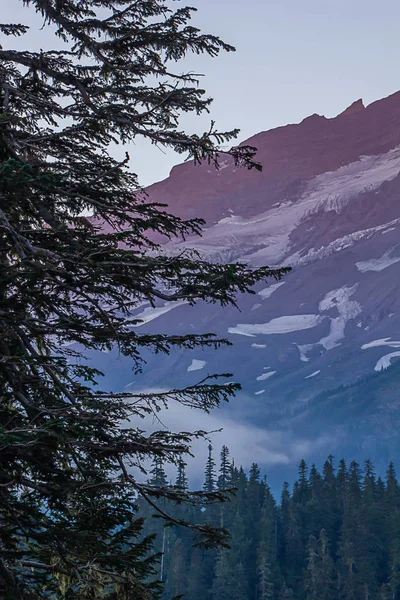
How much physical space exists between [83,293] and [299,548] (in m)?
74.8

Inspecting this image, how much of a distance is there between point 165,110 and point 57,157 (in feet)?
5.38

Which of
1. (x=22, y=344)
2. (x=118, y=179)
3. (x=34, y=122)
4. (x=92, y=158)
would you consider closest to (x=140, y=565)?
(x=22, y=344)

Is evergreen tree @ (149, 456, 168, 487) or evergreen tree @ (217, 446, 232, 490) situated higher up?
evergreen tree @ (217, 446, 232, 490)

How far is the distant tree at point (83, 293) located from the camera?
230 inches

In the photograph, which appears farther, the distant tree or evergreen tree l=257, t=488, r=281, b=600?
evergreen tree l=257, t=488, r=281, b=600

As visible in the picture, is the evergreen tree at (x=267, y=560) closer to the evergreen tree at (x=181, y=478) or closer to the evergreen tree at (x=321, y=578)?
the evergreen tree at (x=321, y=578)

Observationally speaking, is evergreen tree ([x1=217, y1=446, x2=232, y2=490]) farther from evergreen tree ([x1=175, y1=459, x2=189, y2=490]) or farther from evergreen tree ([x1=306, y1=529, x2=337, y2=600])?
evergreen tree ([x1=306, y1=529, x2=337, y2=600])

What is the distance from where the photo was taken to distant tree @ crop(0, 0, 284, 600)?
583cm

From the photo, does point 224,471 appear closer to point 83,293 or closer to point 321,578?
point 321,578

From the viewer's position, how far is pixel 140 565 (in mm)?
5930

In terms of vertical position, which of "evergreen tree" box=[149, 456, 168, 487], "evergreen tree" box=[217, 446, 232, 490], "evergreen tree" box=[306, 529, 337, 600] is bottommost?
"evergreen tree" box=[306, 529, 337, 600]

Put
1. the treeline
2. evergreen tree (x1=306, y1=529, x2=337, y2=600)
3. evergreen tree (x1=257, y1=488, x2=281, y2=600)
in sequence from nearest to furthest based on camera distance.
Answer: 1. evergreen tree (x1=306, y1=529, x2=337, y2=600)
2. the treeline
3. evergreen tree (x1=257, y1=488, x2=281, y2=600)

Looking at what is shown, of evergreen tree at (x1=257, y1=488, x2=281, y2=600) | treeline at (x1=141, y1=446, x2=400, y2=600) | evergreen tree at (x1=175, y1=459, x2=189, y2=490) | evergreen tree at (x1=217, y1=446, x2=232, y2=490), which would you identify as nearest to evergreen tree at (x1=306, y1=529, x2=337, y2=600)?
treeline at (x1=141, y1=446, x2=400, y2=600)

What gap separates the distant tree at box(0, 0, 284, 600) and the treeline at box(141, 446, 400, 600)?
5365cm
